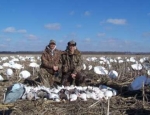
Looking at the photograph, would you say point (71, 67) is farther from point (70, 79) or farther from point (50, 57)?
point (50, 57)

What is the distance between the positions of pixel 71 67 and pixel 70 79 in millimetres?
326

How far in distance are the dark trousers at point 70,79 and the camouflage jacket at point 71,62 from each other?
0.12 m

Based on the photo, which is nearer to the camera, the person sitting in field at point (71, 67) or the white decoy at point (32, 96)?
the white decoy at point (32, 96)

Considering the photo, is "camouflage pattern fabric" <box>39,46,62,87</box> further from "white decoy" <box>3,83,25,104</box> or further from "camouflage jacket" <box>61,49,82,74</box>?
"white decoy" <box>3,83,25,104</box>

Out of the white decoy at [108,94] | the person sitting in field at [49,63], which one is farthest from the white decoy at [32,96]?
the person sitting in field at [49,63]

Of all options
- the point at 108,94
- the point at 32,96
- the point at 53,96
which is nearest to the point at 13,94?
the point at 32,96

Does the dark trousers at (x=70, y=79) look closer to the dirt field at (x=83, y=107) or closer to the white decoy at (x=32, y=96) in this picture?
the dirt field at (x=83, y=107)

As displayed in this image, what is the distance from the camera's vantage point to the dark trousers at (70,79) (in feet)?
29.2

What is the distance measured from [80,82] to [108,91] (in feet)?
5.52

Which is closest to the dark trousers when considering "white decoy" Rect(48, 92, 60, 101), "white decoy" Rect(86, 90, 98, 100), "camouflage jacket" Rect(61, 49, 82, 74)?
"camouflage jacket" Rect(61, 49, 82, 74)

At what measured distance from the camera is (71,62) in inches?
354

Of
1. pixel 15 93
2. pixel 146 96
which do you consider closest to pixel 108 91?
pixel 146 96

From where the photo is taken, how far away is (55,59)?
29.7 ft

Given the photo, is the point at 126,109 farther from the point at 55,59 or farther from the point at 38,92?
the point at 55,59
